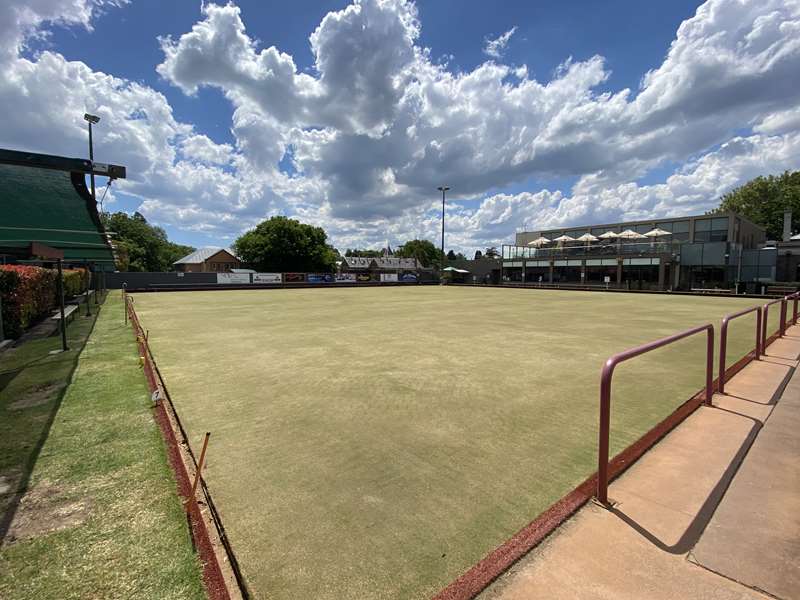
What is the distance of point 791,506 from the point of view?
114 inches

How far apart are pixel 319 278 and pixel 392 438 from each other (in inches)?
1800

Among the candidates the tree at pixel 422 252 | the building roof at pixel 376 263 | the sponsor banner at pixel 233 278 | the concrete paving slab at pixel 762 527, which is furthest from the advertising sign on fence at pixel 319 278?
the tree at pixel 422 252

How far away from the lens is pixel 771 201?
58.1m

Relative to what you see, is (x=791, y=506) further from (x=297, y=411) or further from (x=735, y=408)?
(x=297, y=411)

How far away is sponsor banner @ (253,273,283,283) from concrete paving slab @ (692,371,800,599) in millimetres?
43639

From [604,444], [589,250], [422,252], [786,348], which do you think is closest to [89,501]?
[604,444]

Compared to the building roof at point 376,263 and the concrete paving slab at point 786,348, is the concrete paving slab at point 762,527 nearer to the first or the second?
the concrete paving slab at point 786,348

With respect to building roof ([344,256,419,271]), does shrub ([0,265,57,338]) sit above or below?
below

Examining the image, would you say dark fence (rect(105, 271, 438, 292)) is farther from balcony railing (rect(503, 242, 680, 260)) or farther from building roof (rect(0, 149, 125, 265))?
building roof (rect(0, 149, 125, 265))

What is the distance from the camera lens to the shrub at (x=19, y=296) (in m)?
9.59

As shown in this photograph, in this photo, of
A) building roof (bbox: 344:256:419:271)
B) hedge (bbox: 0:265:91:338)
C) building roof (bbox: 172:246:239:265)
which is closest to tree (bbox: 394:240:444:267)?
building roof (bbox: 344:256:419:271)

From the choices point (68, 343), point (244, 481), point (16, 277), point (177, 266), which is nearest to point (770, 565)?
point (244, 481)

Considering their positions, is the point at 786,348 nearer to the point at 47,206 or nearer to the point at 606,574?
the point at 606,574

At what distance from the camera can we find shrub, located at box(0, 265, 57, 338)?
31.5ft
